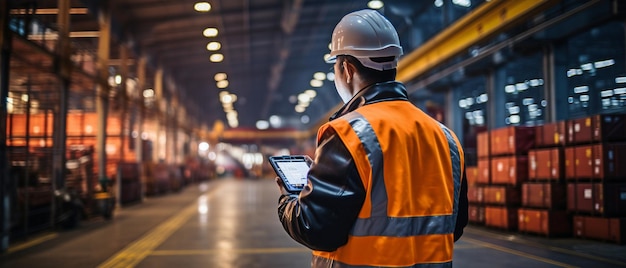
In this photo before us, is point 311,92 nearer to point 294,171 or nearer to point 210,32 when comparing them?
point 210,32

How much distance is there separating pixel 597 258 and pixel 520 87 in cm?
642

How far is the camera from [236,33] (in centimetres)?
2309

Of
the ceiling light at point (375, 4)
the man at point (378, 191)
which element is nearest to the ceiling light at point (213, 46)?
the ceiling light at point (375, 4)

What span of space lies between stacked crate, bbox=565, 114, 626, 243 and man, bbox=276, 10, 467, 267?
363 inches

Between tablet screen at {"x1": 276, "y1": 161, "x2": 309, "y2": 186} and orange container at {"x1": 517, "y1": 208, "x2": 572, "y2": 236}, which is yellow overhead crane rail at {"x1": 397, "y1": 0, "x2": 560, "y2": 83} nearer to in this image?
orange container at {"x1": 517, "y1": 208, "x2": 572, "y2": 236}

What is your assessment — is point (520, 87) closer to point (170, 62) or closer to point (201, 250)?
point (201, 250)

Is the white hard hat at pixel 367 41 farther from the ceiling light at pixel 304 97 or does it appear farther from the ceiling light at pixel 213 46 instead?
the ceiling light at pixel 304 97

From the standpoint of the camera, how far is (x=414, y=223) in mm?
1828

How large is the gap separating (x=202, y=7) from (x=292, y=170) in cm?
1699

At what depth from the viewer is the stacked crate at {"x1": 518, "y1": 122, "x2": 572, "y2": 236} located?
10922 mm

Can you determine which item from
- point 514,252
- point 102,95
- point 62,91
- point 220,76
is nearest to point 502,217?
point 514,252

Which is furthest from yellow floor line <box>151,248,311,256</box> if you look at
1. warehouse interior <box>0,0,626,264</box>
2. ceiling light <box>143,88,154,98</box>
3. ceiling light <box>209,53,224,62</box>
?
ceiling light <box>143,88,154,98</box>

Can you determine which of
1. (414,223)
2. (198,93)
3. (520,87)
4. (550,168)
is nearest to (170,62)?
(198,93)

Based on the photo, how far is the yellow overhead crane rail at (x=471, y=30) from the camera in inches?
424
